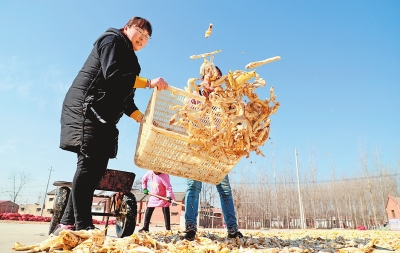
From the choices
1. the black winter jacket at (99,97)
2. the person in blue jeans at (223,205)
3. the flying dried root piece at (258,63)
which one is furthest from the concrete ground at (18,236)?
the flying dried root piece at (258,63)

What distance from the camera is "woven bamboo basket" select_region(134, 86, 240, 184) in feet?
6.24

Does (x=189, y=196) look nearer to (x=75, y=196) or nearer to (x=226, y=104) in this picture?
(x=226, y=104)

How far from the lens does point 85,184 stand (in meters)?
1.63

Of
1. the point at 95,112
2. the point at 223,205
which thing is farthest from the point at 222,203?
the point at 95,112

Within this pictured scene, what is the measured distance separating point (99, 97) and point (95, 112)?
0.11 meters

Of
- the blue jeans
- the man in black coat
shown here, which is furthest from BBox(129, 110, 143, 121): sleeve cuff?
the blue jeans

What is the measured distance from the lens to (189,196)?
273cm

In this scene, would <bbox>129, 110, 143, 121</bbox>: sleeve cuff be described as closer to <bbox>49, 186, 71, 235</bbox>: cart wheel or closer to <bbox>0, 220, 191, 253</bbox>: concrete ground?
<bbox>49, 186, 71, 235</bbox>: cart wheel

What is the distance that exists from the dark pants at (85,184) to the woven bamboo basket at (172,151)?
354mm

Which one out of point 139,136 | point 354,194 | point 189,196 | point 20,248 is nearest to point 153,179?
point 189,196

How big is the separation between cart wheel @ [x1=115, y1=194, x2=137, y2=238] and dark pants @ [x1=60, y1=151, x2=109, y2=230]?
2.17 ft

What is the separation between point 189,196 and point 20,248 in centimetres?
162

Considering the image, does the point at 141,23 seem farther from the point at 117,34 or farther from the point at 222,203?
the point at 222,203

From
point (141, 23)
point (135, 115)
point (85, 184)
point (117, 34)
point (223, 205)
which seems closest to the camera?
point (85, 184)
